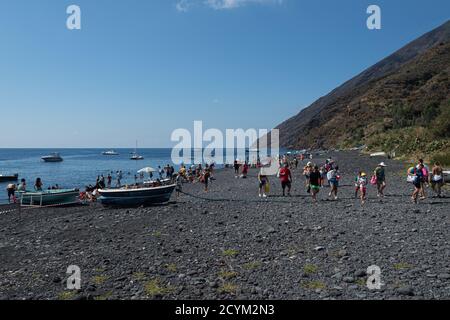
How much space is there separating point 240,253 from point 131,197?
1152 centimetres

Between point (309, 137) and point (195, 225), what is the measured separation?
122922mm

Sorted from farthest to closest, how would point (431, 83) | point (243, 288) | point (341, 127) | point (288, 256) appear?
point (341, 127), point (431, 83), point (288, 256), point (243, 288)

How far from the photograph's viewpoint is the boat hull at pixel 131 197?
20.4m

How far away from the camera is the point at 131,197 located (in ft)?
67.1

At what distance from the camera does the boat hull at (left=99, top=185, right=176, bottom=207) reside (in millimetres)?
20422

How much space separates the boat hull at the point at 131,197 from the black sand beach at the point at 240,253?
2.71 metres

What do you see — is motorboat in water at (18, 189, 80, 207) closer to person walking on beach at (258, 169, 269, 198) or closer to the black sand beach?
the black sand beach

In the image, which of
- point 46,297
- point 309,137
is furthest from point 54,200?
point 309,137

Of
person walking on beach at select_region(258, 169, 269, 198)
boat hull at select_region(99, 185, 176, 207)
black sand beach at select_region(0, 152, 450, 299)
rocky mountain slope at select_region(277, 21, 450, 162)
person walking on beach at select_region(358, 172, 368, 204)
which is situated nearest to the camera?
black sand beach at select_region(0, 152, 450, 299)

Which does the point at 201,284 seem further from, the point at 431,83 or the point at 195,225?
the point at 431,83

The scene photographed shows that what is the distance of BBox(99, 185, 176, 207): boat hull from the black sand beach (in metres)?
2.71

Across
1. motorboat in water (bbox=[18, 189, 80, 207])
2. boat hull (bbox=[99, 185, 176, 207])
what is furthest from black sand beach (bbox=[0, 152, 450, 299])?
motorboat in water (bbox=[18, 189, 80, 207])

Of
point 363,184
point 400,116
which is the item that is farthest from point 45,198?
point 400,116

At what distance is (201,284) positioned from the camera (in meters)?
8.16
